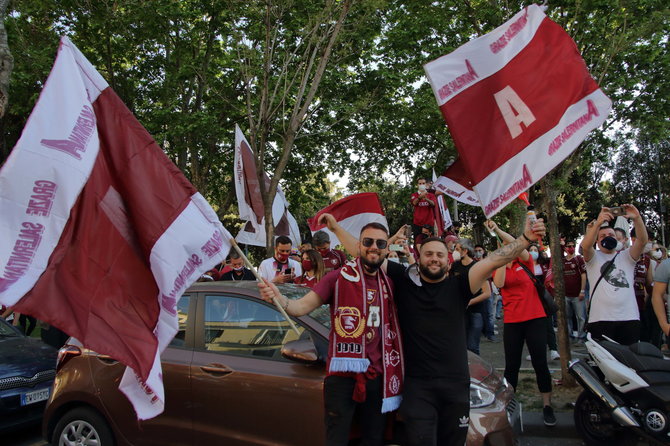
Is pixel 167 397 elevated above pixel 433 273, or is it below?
below

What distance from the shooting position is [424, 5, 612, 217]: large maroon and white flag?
3766 mm

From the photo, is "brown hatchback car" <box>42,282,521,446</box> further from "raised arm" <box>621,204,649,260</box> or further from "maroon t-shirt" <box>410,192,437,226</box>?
"maroon t-shirt" <box>410,192,437,226</box>

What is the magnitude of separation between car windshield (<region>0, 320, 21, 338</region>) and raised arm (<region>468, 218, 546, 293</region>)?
6423 mm

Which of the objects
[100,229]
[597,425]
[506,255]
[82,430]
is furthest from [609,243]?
[82,430]

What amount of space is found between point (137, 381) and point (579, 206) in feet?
132

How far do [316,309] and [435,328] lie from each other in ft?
4.25

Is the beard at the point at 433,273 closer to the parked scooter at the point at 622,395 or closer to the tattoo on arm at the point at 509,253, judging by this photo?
the tattoo on arm at the point at 509,253

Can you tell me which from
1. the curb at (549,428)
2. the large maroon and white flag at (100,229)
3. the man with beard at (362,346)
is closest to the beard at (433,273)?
the man with beard at (362,346)

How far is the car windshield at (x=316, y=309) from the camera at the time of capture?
4.23 meters

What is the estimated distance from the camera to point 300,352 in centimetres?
382

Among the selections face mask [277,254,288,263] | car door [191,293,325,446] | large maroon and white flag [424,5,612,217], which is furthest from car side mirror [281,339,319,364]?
face mask [277,254,288,263]

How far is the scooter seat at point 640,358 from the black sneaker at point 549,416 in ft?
2.98

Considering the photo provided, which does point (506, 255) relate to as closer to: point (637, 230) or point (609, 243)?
point (637, 230)

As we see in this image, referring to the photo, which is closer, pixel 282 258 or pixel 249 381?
pixel 249 381
